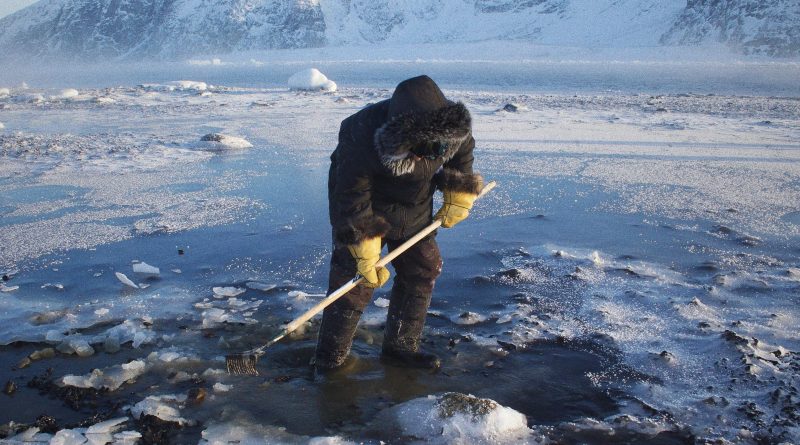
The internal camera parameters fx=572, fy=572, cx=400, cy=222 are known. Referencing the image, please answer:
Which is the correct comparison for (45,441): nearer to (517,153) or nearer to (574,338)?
(574,338)

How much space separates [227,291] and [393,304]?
1.45 m

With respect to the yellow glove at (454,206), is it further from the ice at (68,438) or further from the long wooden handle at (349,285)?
the ice at (68,438)

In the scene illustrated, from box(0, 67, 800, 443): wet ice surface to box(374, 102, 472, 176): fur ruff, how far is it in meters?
1.10

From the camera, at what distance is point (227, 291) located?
13.0 feet

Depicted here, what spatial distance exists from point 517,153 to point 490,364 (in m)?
6.18

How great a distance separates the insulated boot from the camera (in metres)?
2.92

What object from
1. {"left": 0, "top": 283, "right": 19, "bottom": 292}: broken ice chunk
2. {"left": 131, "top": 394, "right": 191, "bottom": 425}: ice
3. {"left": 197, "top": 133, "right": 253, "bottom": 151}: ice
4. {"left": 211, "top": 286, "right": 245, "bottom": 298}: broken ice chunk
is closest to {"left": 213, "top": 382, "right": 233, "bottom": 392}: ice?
{"left": 131, "top": 394, "right": 191, "bottom": 425}: ice

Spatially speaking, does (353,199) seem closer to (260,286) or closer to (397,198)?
(397,198)

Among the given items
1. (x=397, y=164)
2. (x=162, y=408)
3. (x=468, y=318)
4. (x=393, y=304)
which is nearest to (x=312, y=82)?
(x=468, y=318)

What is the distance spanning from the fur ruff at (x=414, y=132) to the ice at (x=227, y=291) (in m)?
1.94

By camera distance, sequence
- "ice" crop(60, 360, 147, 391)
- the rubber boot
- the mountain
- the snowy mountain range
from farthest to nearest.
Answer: the snowy mountain range → the mountain → the rubber boot → "ice" crop(60, 360, 147, 391)

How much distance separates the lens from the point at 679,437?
2.41 m

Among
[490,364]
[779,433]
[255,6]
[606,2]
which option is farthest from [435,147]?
[255,6]

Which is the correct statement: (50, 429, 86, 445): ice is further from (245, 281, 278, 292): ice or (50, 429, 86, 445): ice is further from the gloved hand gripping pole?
(245, 281, 278, 292): ice
